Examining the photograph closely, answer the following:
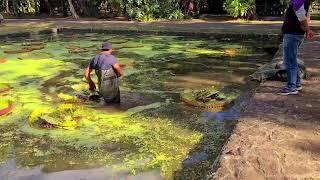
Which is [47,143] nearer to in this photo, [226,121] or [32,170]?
[32,170]

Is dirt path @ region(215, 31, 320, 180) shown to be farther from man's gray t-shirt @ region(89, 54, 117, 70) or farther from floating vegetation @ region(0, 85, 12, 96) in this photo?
floating vegetation @ region(0, 85, 12, 96)

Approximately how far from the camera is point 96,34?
17109mm

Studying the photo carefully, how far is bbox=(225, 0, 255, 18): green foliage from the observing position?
1842 centimetres

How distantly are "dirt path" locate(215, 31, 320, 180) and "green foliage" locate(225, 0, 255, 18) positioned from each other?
12.1 meters

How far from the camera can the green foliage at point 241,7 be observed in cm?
1842

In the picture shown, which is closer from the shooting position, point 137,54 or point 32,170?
point 32,170

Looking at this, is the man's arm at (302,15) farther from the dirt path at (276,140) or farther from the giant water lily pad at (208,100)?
the giant water lily pad at (208,100)

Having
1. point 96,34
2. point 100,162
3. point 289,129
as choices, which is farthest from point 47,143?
point 96,34

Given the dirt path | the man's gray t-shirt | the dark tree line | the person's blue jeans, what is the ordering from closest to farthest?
the dirt path
the person's blue jeans
the man's gray t-shirt
the dark tree line

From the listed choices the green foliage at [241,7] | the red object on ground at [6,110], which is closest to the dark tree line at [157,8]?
the green foliage at [241,7]

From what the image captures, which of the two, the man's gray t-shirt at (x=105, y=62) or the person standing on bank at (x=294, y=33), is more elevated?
the person standing on bank at (x=294, y=33)

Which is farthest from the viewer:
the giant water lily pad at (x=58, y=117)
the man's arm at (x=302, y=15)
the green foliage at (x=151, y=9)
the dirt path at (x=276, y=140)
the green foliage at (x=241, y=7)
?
the green foliage at (x=151, y=9)

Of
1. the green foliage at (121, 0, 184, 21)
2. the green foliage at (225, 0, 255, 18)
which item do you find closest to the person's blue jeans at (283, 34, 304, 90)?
the green foliage at (225, 0, 255, 18)

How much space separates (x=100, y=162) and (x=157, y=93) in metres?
3.39
